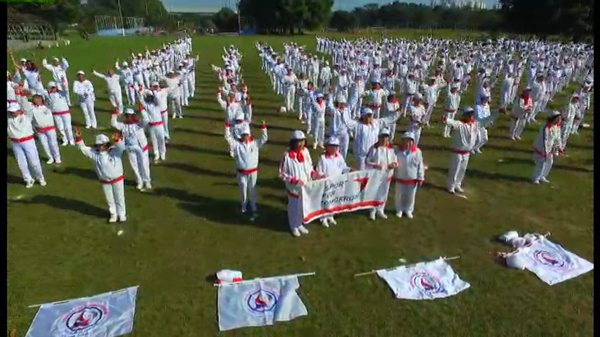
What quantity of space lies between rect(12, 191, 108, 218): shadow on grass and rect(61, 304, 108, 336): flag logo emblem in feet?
13.0

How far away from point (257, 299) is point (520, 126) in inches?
597

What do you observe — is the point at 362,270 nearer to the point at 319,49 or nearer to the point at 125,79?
the point at 125,79

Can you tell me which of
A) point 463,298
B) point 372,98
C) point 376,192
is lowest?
point 463,298

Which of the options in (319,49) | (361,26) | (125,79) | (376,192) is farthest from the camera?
(361,26)

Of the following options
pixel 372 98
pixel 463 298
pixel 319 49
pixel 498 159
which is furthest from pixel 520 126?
pixel 319 49

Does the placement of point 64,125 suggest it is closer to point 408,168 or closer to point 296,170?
point 296,170

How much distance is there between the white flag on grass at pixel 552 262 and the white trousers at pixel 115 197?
30.5 ft

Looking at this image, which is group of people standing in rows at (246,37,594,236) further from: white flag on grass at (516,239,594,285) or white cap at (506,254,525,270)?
white flag on grass at (516,239,594,285)

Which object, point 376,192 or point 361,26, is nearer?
point 376,192

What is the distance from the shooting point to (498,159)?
625 inches

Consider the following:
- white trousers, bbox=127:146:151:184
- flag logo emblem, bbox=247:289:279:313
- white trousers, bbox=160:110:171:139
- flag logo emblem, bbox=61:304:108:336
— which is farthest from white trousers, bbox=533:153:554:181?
white trousers, bbox=160:110:171:139

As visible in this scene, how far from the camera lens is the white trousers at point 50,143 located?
1389 centimetres

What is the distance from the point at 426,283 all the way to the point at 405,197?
9.69 ft

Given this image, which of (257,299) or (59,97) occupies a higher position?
(59,97)
